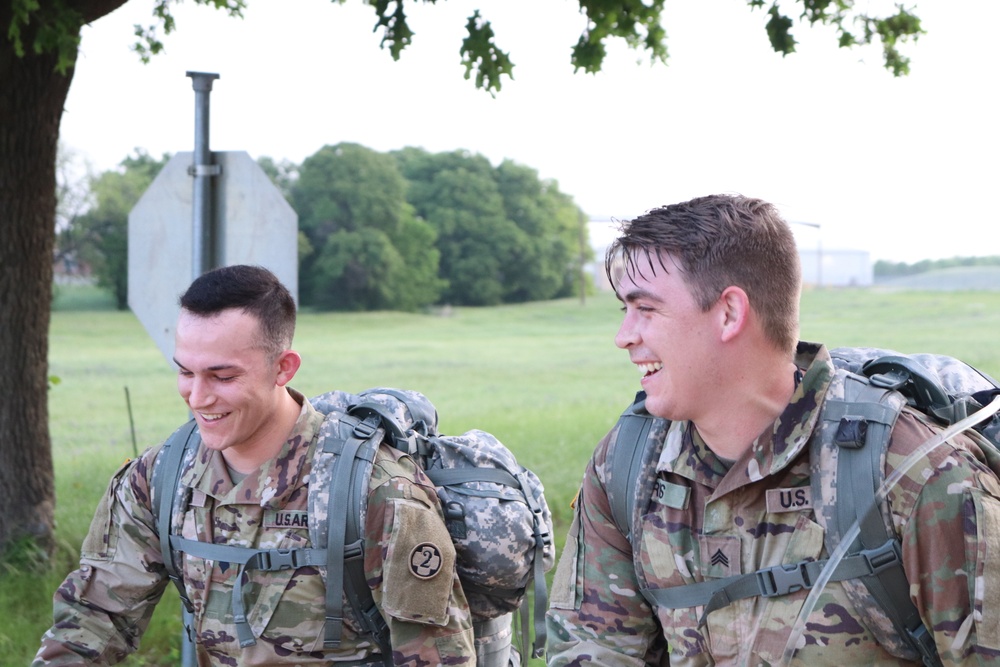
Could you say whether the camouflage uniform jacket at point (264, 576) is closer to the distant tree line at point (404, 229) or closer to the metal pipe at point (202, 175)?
the metal pipe at point (202, 175)

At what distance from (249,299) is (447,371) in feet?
56.1

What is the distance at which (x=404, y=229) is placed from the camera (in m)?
24.8

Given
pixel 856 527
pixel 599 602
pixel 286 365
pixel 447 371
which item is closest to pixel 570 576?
pixel 599 602

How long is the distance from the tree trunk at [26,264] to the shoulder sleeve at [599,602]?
200 inches

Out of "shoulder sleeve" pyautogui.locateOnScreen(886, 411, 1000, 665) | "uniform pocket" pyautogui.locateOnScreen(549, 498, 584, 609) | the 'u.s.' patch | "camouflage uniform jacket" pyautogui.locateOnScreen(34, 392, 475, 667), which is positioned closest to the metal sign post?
"camouflage uniform jacket" pyautogui.locateOnScreen(34, 392, 475, 667)

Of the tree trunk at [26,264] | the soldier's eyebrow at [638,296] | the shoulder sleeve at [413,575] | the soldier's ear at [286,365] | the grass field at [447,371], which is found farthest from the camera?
the grass field at [447,371]

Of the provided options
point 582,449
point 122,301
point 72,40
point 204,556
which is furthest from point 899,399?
point 122,301

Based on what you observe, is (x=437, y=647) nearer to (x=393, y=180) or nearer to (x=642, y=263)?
(x=642, y=263)

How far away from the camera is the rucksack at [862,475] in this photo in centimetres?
201

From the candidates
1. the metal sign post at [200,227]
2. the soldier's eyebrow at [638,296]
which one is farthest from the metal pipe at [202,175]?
the soldier's eyebrow at [638,296]

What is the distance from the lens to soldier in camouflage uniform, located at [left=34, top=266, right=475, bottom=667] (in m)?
2.97

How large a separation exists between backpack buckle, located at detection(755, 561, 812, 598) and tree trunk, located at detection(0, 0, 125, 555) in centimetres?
555

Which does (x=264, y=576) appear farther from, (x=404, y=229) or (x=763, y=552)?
(x=404, y=229)

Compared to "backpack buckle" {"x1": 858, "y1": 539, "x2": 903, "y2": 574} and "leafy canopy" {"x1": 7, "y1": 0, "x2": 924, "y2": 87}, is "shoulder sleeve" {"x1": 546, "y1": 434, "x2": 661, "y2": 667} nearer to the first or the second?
"backpack buckle" {"x1": 858, "y1": 539, "x2": 903, "y2": 574}
